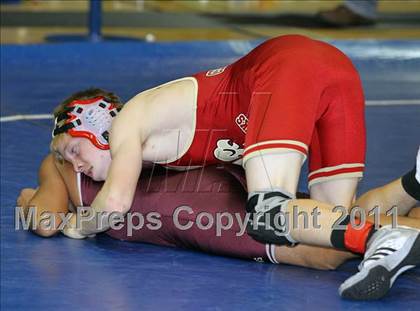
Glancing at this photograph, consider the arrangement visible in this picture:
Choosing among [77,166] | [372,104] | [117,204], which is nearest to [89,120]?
[77,166]

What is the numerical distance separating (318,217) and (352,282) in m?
0.18

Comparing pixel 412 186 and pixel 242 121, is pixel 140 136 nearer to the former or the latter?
pixel 242 121

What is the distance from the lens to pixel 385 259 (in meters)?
2.72

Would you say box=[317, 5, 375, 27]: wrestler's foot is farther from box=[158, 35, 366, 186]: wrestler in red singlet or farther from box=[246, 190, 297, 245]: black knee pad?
box=[246, 190, 297, 245]: black knee pad

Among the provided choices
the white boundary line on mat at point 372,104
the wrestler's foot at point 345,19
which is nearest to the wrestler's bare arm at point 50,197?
the white boundary line on mat at point 372,104

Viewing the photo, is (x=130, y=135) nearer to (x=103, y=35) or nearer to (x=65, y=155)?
(x=65, y=155)

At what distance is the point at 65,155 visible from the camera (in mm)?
3375

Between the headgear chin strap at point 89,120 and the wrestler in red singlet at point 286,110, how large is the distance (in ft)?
0.71

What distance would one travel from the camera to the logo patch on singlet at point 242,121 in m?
3.23

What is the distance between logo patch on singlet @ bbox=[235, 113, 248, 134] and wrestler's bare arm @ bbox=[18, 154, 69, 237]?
0.60 meters

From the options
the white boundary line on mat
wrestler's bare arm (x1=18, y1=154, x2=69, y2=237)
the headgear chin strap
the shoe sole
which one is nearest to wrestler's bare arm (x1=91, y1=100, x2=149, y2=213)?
the headgear chin strap

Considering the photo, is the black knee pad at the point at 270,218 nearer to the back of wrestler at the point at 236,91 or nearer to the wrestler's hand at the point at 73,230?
the back of wrestler at the point at 236,91

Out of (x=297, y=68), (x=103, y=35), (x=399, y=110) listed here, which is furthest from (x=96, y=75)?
(x=297, y=68)

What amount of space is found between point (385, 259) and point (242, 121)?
0.70 meters
